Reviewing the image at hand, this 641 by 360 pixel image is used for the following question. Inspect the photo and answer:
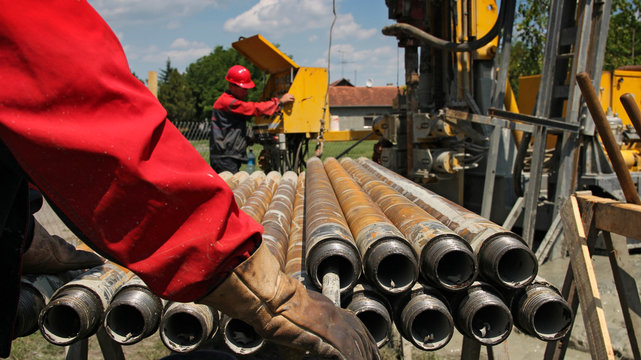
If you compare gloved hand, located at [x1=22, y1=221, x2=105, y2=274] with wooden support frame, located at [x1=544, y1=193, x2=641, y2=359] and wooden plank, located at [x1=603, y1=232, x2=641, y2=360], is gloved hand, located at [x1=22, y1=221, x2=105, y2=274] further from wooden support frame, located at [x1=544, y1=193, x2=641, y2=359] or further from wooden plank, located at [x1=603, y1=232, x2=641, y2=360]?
wooden plank, located at [x1=603, y1=232, x2=641, y2=360]

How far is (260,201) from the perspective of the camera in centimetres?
394

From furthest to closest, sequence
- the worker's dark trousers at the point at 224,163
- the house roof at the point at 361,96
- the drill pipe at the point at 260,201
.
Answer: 1. the house roof at the point at 361,96
2. the worker's dark trousers at the point at 224,163
3. the drill pipe at the point at 260,201

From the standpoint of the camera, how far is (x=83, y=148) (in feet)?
3.43

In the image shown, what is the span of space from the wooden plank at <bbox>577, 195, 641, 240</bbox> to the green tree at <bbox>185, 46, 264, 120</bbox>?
48440 millimetres

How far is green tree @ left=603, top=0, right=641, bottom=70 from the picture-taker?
16.3 meters

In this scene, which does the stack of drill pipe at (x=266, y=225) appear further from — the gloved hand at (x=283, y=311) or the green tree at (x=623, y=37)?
the green tree at (x=623, y=37)

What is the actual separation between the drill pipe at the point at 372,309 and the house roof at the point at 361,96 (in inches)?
1962

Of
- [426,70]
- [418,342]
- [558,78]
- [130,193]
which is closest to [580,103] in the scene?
[558,78]

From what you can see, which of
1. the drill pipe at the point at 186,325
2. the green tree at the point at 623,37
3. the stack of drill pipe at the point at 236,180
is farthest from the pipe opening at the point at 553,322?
the green tree at the point at 623,37

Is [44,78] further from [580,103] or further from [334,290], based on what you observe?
[580,103]

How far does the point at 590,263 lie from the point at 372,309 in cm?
119

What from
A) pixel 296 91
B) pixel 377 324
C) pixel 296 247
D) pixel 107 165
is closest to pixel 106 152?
pixel 107 165

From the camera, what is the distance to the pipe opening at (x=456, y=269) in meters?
2.15

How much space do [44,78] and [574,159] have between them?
209 inches
